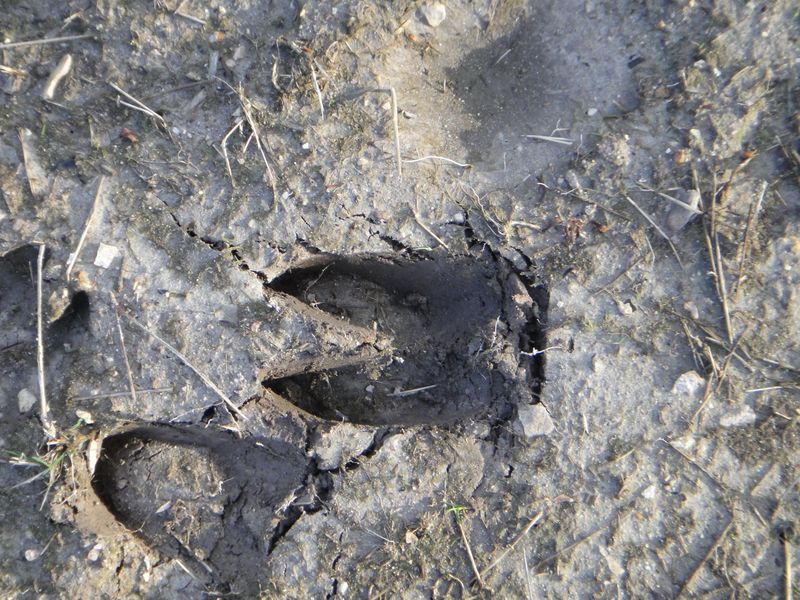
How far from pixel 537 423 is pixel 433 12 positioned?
1664mm

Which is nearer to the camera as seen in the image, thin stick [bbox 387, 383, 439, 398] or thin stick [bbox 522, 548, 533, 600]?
thin stick [bbox 522, 548, 533, 600]

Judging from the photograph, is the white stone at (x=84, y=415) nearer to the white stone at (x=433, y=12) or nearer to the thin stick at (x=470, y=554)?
the thin stick at (x=470, y=554)

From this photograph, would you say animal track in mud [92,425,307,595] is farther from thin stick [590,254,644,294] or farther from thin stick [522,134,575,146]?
thin stick [522,134,575,146]

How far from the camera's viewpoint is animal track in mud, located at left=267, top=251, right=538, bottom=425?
7.25ft

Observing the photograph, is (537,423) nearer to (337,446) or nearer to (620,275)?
(620,275)

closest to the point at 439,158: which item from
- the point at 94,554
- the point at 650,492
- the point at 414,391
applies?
the point at 414,391

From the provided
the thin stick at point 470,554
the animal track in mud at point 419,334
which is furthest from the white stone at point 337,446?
the thin stick at point 470,554

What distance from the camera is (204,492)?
2.20m

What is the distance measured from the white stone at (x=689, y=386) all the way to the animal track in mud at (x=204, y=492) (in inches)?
58.0

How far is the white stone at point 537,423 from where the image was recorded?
2137mm

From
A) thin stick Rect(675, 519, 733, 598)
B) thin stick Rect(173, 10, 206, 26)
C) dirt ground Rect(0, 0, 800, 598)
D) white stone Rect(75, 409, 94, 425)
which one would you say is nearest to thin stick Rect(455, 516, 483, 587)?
dirt ground Rect(0, 0, 800, 598)

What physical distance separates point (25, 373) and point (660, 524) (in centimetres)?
249

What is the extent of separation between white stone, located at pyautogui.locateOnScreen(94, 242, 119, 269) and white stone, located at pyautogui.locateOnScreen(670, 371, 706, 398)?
220cm

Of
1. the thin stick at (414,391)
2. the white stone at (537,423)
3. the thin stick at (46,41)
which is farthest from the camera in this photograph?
the thin stick at (414,391)
